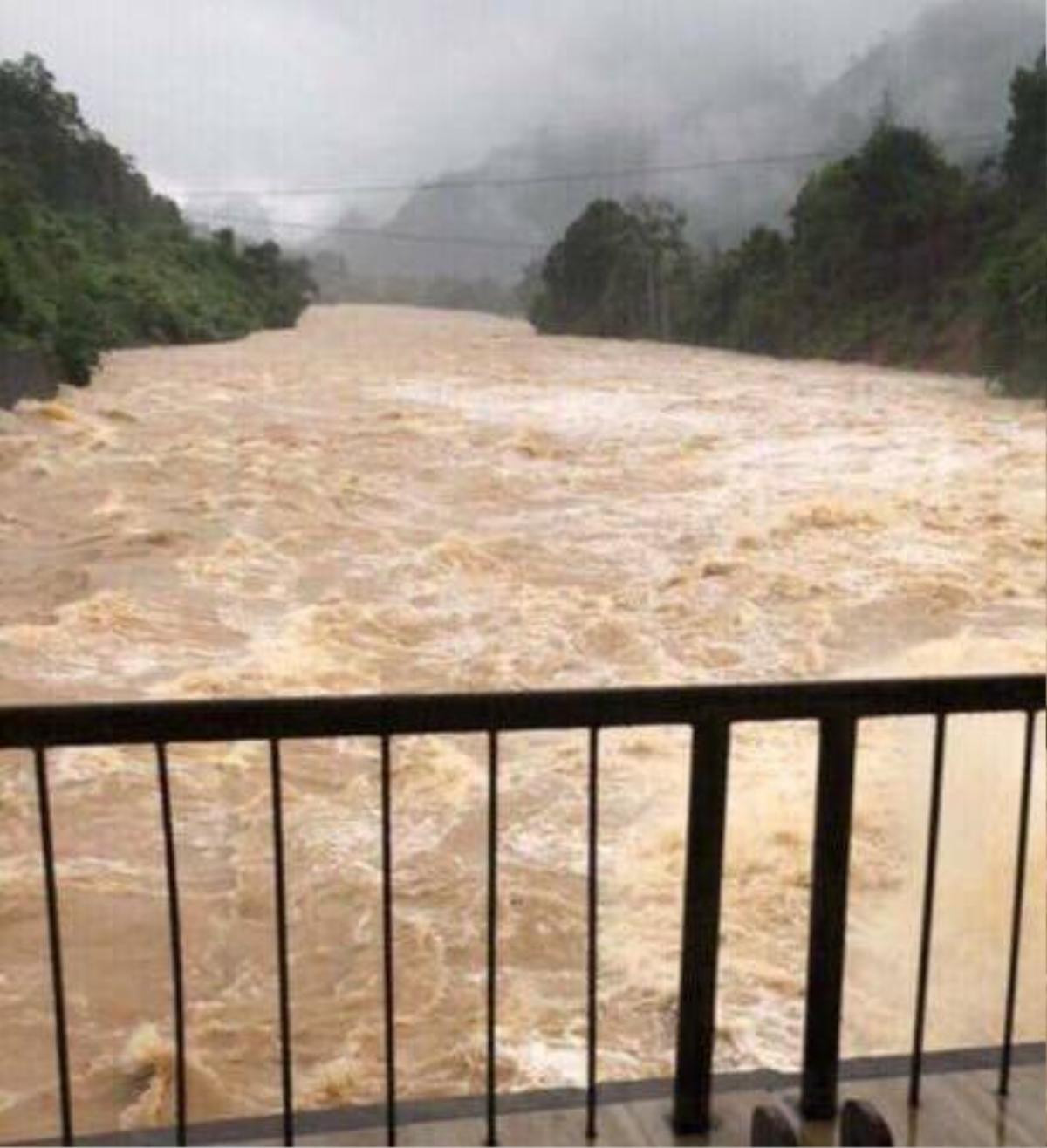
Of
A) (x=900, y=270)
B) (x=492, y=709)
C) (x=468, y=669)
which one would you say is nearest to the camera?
(x=492, y=709)

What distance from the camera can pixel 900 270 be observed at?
13.2 meters

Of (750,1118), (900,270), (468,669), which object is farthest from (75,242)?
(900,270)

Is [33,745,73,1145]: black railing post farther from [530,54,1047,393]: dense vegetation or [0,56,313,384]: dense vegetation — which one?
[530,54,1047,393]: dense vegetation

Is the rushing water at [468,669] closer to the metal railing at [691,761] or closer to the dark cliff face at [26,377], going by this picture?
the dark cliff face at [26,377]

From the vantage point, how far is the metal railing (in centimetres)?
89

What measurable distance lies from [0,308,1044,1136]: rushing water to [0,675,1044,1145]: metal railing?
4.75ft

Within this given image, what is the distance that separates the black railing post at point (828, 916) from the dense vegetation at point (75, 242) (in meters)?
4.63

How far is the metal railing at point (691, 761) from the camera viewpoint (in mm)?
888

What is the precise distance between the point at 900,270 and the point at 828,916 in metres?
13.0

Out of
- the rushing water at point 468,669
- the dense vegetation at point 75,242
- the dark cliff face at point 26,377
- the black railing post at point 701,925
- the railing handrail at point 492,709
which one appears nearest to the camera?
the railing handrail at point 492,709

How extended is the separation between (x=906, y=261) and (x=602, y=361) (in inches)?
161

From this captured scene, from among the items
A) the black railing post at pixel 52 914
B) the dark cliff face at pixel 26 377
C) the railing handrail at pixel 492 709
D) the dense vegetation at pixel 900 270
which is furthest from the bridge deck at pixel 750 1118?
the dense vegetation at pixel 900 270

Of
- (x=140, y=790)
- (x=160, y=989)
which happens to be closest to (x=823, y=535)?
(x=140, y=790)

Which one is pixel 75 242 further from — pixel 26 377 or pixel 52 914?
pixel 52 914
